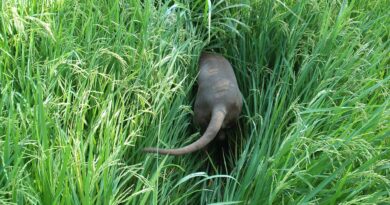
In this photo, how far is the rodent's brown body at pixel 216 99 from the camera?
241cm

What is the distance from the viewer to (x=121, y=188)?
189 centimetres

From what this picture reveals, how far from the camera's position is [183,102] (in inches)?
99.4

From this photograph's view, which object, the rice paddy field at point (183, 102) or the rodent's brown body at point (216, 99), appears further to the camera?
the rodent's brown body at point (216, 99)

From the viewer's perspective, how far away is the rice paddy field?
172 centimetres

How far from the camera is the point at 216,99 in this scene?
2.49m

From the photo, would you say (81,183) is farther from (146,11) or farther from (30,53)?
(146,11)

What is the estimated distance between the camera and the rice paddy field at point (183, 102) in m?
1.72

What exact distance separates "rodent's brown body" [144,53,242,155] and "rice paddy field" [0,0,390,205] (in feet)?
0.21

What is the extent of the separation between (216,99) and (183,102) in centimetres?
15

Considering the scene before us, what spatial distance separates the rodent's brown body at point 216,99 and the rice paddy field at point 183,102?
0.06 meters

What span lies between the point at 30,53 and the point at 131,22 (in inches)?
20.6

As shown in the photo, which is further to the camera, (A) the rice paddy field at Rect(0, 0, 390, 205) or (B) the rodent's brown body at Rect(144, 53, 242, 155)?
(B) the rodent's brown body at Rect(144, 53, 242, 155)

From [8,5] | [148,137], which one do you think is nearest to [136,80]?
[148,137]

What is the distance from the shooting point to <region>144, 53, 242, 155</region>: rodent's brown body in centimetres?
241
